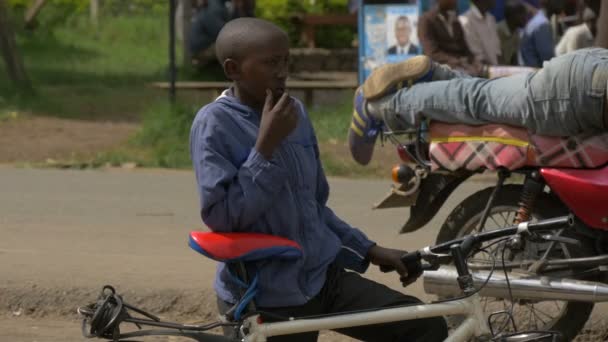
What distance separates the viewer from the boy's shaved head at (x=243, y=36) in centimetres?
345

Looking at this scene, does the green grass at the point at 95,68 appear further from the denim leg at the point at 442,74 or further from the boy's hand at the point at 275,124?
the boy's hand at the point at 275,124

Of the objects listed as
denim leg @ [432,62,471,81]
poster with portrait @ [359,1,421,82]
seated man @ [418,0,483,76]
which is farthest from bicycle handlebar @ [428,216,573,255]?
poster with portrait @ [359,1,421,82]

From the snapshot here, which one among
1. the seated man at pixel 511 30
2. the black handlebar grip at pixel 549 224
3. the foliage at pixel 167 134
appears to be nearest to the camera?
the black handlebar grip at pixel 549 224

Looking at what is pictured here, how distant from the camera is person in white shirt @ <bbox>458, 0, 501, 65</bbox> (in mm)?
12664

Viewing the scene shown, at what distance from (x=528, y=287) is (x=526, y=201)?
0.52 metres

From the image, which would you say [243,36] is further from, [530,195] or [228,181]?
[530,195]

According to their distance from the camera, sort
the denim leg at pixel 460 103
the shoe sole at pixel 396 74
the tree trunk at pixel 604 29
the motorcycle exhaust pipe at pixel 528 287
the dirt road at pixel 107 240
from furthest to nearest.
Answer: the tree trunk at pixel 604 29
the dirt road at pixel 107 240
the shoe sole at pixel 396 74
the denim leg at pixel 460 103
the motorcycle exhaust pipe at pixel 528 287

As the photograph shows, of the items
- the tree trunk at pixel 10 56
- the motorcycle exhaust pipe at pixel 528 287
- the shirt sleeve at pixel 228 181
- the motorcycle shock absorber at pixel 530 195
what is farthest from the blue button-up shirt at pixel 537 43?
the shirt sleeve at pixel 228 181

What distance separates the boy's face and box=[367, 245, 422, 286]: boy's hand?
62cm

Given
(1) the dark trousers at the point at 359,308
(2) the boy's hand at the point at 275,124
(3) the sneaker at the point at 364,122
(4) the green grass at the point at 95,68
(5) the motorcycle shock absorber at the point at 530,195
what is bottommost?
(4) the green grass at the point at 95,68

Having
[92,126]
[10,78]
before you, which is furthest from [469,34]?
[10,78]

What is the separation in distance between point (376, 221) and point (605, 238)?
3415 millimetres

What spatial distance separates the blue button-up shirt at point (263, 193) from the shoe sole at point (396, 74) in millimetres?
2002

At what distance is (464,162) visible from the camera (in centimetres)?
554
